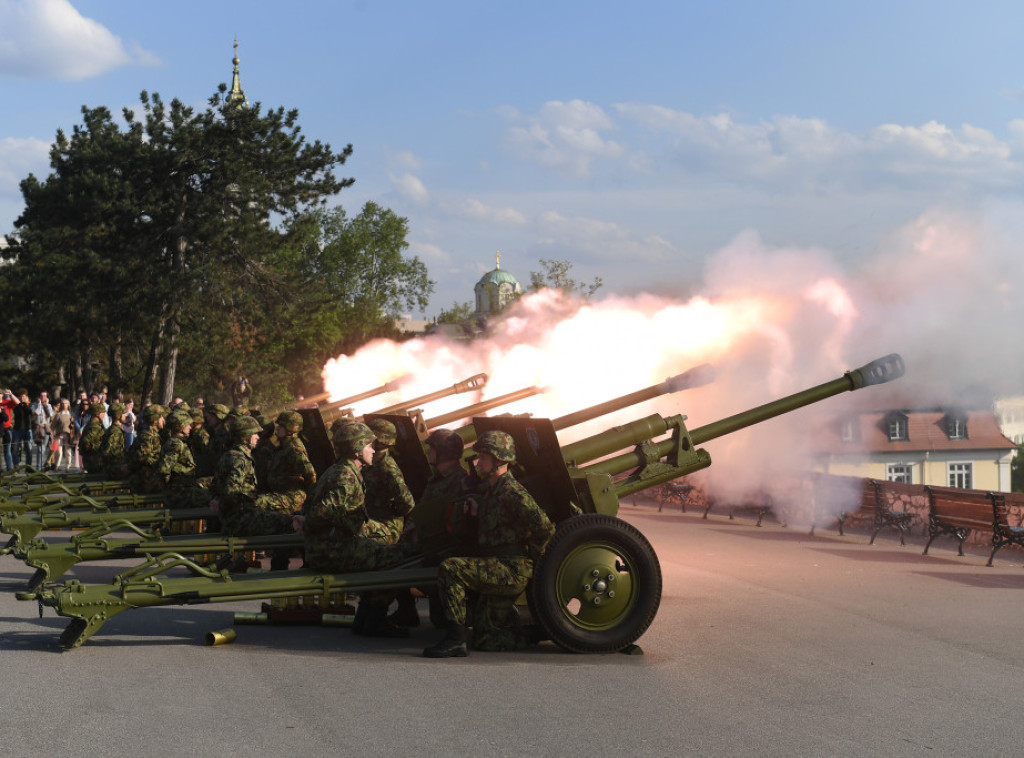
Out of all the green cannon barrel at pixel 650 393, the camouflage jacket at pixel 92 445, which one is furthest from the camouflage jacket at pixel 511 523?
the camouflage jacket at pixel 92 445

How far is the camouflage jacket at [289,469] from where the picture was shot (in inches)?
434

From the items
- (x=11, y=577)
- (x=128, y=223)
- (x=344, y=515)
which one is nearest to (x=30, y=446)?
(x=128, y=223)

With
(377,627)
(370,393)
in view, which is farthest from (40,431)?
(377,627)

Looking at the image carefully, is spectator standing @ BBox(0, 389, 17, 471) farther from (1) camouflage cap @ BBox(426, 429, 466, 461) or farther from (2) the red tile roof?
(2) the red tile roof

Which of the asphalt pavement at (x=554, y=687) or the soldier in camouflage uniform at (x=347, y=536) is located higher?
the soldier in camouflage uniform at (x=347, y=536)

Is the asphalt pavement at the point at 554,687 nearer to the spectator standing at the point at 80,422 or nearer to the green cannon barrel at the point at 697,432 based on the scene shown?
the green cannon barrel at the point at 697,432

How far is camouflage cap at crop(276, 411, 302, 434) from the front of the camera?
1092cm

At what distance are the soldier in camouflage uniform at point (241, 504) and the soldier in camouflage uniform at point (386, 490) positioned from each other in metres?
1.40

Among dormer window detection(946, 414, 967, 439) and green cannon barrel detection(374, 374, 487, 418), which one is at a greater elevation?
dormer window detection(946, 414, 967, 439)

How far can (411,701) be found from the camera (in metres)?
6.31

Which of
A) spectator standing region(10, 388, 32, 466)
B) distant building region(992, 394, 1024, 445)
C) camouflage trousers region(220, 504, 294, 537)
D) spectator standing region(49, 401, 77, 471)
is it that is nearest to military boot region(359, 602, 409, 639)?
camouflage trousers region(220, 504, 294, 537)

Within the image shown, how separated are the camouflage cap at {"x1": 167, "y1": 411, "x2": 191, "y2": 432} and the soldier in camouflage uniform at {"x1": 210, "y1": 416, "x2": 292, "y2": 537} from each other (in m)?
2.93

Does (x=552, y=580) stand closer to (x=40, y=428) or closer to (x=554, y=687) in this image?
(x=554, y=687)

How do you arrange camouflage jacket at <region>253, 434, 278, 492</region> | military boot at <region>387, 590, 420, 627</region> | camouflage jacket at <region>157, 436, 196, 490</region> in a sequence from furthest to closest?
camouflage jacket at <region>157, 436, 196, 490</region>
camouflage jacket at <region>253, 434, 278, 492</region>
military boot at <region>387, 590, 420, 627</region>
